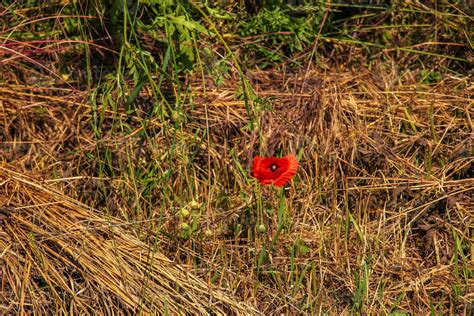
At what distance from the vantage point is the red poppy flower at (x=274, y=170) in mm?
2879

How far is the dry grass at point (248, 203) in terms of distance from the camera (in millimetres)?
2885

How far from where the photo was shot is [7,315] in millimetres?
2760

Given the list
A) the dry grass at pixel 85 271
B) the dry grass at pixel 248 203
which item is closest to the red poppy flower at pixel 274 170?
the dry grass at pixel 248 203

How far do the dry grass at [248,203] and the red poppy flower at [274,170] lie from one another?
0.13 metres

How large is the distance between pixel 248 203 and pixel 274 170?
0.28 m

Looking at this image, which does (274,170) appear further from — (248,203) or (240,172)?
(240,172)

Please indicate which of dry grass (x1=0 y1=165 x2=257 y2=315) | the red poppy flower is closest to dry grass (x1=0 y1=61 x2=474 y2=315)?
dry grass (x1=0 y1=165 x2=257 y2=315)

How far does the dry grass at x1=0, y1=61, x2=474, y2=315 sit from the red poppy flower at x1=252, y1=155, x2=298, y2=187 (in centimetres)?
13

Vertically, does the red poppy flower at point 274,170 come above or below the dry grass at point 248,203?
above

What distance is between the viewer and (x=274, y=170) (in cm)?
292

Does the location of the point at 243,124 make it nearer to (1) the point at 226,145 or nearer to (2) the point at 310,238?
(1) the point at 226,145

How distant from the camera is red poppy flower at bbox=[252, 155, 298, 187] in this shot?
113 inches

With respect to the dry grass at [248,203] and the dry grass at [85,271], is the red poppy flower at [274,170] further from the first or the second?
the dry grass at [85,271]

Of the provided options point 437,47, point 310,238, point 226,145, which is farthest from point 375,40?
point 310,238
